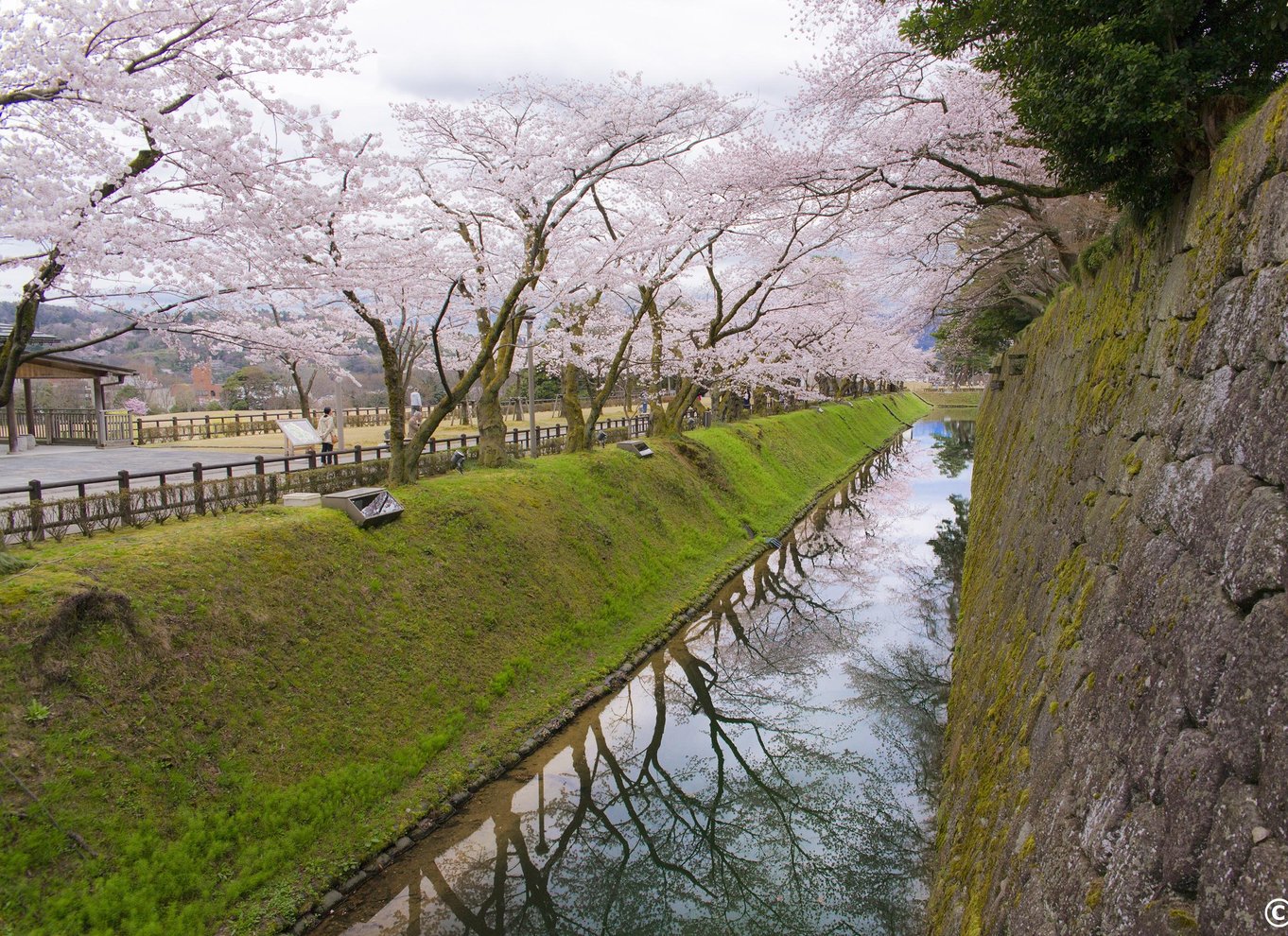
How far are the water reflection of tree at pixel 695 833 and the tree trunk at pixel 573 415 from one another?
7.92 metres

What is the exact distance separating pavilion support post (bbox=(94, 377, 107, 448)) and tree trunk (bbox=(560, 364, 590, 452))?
52.9ft

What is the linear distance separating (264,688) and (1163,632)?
26.7 feet

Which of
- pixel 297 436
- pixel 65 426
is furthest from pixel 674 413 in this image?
pixel 65 426

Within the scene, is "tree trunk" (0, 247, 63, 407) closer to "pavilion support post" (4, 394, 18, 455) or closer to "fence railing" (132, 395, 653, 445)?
"pavilion support post" (4, 394, 18, 455)

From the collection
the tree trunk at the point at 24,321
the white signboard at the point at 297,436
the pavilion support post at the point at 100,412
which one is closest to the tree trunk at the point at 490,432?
the white signboard at the point at 297,436

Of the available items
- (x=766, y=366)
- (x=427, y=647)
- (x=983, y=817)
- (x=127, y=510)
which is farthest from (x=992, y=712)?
(x=766, y=366)

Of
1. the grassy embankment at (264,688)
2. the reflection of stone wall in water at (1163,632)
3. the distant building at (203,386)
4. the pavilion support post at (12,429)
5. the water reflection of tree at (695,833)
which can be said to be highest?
the distant building at (203,386)

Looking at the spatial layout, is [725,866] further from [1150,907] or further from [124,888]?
[1150,907]

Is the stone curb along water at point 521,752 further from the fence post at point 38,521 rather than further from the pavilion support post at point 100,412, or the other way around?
the pavilion support post at point 100,412

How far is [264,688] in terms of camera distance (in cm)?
814

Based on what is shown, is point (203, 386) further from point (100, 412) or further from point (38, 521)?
point (38, 521)

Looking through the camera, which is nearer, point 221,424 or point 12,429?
point 12,429

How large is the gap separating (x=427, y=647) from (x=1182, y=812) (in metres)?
9.14

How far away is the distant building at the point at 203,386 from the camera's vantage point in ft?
205
